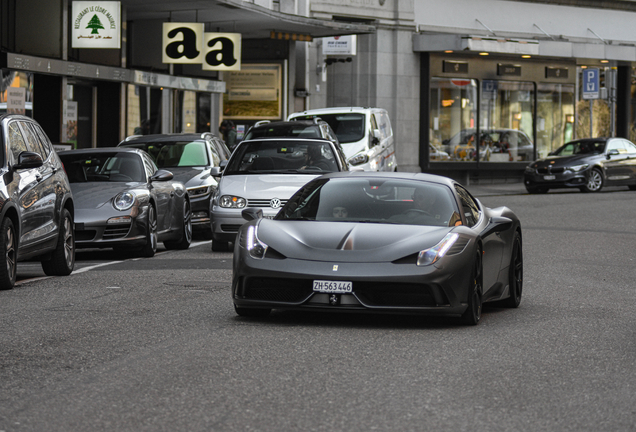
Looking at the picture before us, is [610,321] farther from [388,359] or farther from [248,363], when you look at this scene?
[248,363]

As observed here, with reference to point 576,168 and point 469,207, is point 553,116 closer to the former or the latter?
point 576,168

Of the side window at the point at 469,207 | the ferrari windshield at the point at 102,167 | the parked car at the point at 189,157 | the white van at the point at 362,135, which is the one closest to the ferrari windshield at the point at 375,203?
the side window at the point at 469,207

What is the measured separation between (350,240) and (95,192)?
731cm

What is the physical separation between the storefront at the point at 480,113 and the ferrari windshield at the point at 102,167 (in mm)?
25718

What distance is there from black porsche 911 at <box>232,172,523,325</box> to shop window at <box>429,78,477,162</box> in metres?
32.3

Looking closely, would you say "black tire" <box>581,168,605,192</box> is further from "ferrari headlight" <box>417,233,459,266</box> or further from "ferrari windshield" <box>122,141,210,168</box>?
"ferrari headlight" <box>417,233,459,266</box>

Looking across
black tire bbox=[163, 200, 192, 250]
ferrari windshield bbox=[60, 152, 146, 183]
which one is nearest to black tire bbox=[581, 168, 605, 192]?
black tire bbox=[163, 200, 192, 250]

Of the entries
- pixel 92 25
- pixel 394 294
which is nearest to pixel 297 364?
pixel 394 294

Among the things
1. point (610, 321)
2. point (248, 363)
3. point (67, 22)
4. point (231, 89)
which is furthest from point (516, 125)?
point (248, 363)

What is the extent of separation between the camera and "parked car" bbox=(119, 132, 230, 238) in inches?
748

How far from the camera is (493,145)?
42.2m

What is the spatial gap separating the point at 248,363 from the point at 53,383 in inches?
46.7

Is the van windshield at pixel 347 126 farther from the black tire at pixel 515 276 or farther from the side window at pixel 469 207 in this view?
the side window at pixel 469 207

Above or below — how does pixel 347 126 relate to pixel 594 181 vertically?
above
